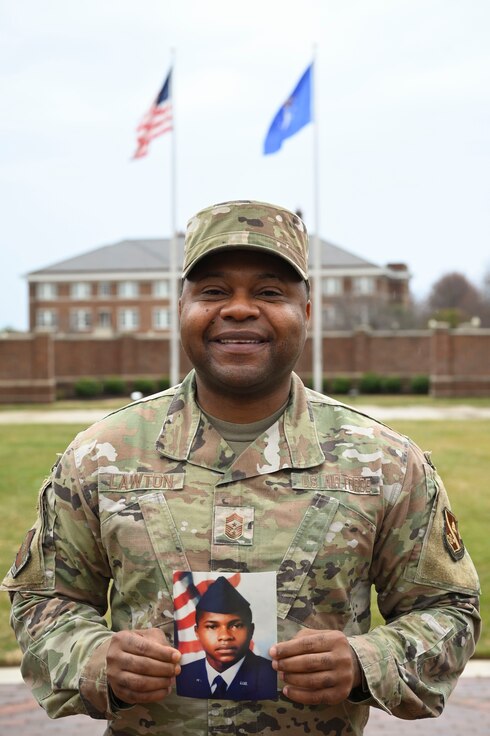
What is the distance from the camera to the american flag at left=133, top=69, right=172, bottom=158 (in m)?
20.4

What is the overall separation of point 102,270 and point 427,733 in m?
65.0

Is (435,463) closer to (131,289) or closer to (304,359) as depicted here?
(304,359)

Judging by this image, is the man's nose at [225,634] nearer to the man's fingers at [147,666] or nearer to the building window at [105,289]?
the man's fingers at [147,666]

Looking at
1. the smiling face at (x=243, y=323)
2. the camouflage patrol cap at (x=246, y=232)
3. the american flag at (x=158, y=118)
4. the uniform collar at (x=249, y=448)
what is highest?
the american flag at (x=158, y=118)

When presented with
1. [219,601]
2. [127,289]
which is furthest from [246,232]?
[127,289]

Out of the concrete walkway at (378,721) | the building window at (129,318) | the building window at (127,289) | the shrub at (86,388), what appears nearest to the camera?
the concrete walkway at (378,721)

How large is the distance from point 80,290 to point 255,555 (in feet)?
228

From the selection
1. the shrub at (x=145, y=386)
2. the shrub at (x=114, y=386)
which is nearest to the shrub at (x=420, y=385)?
the shrub at (x=145, y=386)

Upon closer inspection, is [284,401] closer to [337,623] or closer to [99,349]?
[337,623]

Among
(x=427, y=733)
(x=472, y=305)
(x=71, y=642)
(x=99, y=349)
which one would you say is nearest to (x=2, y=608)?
(x=427, y=733)

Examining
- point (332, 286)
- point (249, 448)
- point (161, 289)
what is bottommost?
point (249, 448)

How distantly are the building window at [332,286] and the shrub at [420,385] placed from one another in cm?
3286

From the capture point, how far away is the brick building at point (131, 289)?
66.4 metres

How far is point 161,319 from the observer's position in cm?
7144
